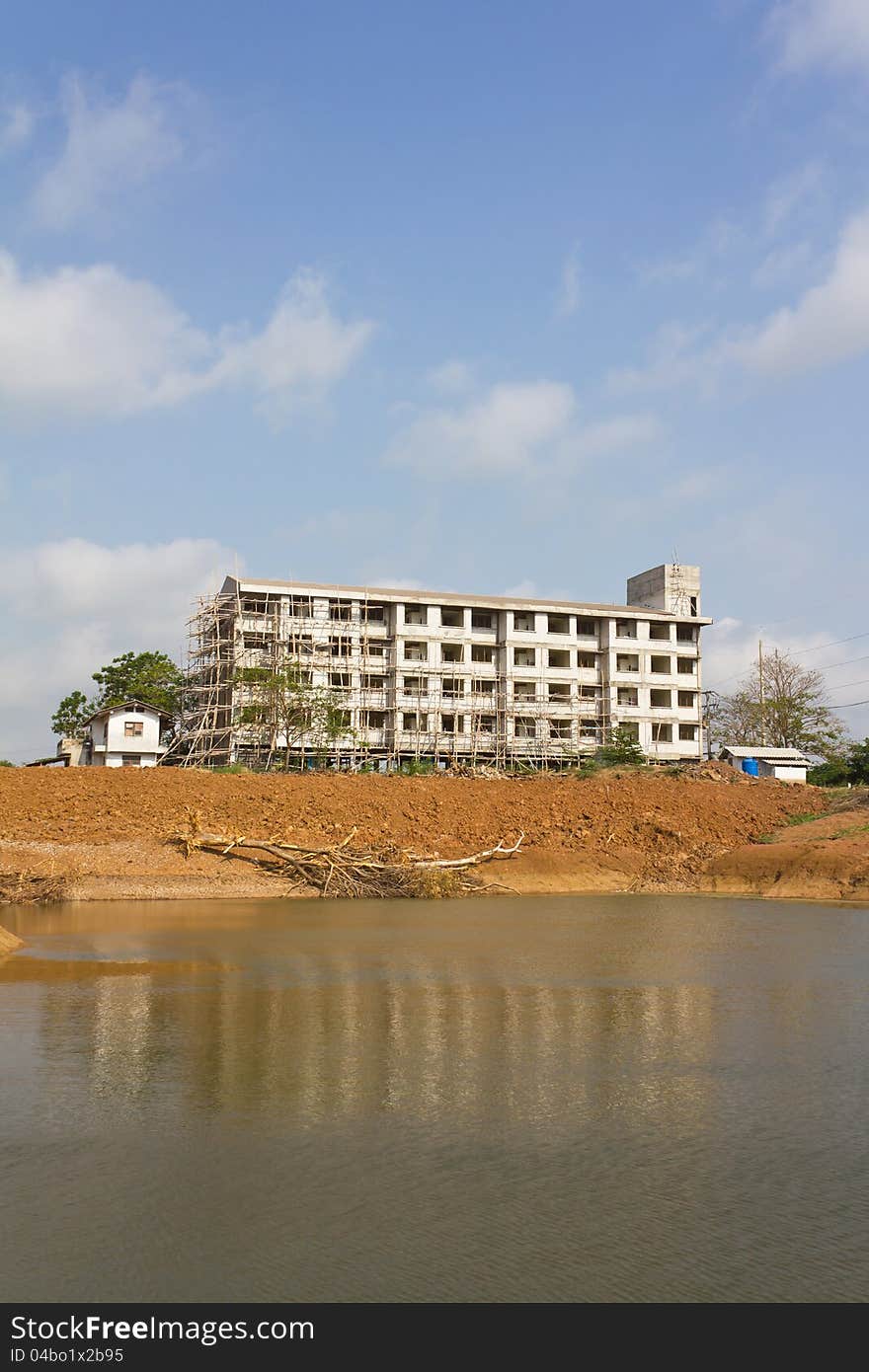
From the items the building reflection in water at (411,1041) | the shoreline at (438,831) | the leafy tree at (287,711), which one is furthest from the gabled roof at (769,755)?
the building reflection in water at (411,1041)

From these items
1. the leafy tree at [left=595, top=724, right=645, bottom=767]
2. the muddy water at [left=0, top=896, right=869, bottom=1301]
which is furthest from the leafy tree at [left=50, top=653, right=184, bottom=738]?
the muddy water at [left=0, top=896, right=869, bottom=1301]

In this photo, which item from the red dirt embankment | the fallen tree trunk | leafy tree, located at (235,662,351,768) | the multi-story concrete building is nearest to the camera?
the red dirt embankment

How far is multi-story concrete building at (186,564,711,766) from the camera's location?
229 ft

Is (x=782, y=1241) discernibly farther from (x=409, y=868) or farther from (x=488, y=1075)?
(x=409, y=868)

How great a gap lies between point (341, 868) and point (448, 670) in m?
46.9

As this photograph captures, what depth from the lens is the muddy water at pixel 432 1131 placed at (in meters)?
5.80

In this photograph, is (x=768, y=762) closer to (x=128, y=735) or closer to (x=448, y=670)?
(x=448, y=670)

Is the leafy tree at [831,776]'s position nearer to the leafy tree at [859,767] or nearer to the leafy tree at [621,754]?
the leafy tree at [859,767]

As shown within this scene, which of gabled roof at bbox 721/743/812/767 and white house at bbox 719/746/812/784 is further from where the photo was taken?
gabled roof at bbox 721/743/812/767

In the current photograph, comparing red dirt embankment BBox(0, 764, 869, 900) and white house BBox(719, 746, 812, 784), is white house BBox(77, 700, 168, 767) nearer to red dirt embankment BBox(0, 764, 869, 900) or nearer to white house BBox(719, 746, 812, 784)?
red dirt embankment BBox(0, 764, 869, 900)

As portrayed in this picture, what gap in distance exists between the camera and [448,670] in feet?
251

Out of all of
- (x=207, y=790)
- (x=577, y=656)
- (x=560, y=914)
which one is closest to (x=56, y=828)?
(x=207, y=790)

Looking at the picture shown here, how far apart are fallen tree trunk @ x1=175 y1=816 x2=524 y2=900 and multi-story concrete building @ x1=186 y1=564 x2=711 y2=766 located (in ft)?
111
